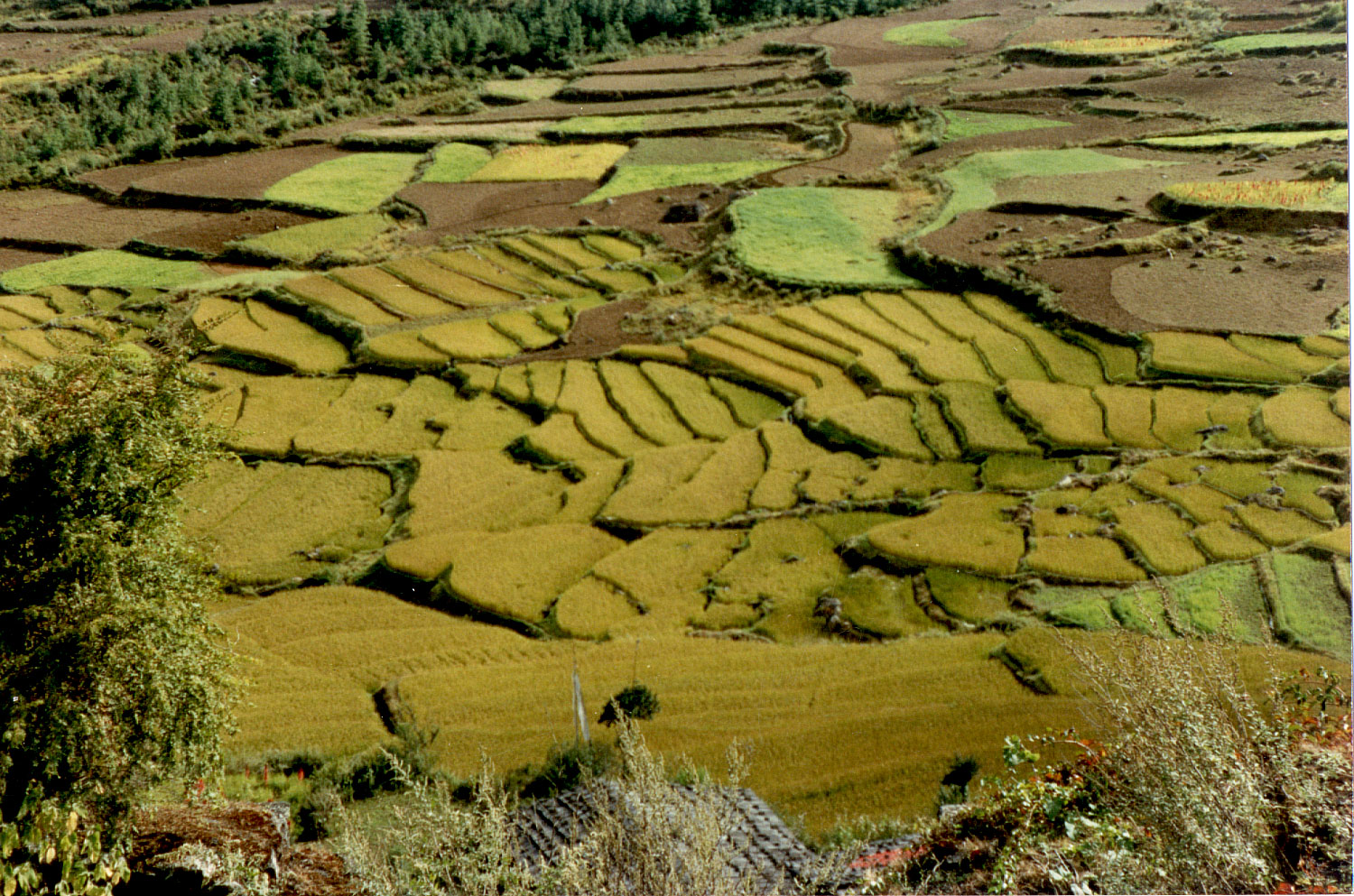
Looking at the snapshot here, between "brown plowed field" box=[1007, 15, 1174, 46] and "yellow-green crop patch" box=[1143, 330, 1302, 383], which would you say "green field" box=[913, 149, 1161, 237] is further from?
"brown plowed field" box=[1007, 15, 1174, 46]

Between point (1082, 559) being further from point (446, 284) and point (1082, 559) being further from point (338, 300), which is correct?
point (338, 300)

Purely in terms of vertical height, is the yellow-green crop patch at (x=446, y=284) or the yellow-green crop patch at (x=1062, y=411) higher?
the yellow-green crop patch at (x=446, y=284)

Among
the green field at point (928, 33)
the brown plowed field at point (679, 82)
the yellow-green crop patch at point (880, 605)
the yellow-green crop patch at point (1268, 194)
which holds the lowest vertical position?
the yellow-green crop patch at point (880, 605)

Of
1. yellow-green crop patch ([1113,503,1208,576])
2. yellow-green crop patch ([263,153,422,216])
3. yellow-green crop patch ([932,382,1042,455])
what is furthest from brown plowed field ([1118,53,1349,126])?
yellow-green crop patch ([263,153,422,216])

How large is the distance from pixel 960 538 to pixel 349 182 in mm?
34312

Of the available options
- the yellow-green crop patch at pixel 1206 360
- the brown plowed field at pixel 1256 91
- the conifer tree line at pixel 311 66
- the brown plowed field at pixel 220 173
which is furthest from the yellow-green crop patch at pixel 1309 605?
the conifer tree line at pixel 311 66

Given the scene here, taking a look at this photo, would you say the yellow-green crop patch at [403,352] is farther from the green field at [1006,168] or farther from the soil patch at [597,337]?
the green field at [1006,168]

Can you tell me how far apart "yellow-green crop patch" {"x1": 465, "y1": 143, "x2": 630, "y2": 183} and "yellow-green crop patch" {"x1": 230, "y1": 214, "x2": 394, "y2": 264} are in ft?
22.4

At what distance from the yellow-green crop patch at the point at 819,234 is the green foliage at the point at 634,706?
1871 centimetres

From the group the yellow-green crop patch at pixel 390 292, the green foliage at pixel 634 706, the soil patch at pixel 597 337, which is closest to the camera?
the green foliage at pixel 634 706

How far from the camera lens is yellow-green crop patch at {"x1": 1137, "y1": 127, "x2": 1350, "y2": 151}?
36969 mm

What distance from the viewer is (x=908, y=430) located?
23969 millimetres

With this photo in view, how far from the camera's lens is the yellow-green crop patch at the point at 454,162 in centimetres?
4653

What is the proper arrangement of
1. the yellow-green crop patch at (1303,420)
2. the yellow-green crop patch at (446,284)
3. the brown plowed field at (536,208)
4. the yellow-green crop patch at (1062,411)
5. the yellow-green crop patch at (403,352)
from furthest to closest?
the brown plowed field at (536,208) → the yellow-green crop patch at (446,284) → the yellow-green crop patch at (403,352) → the yellow-green crop patch at (1062,411) → the yellow-green crop patch at (1303,420)
